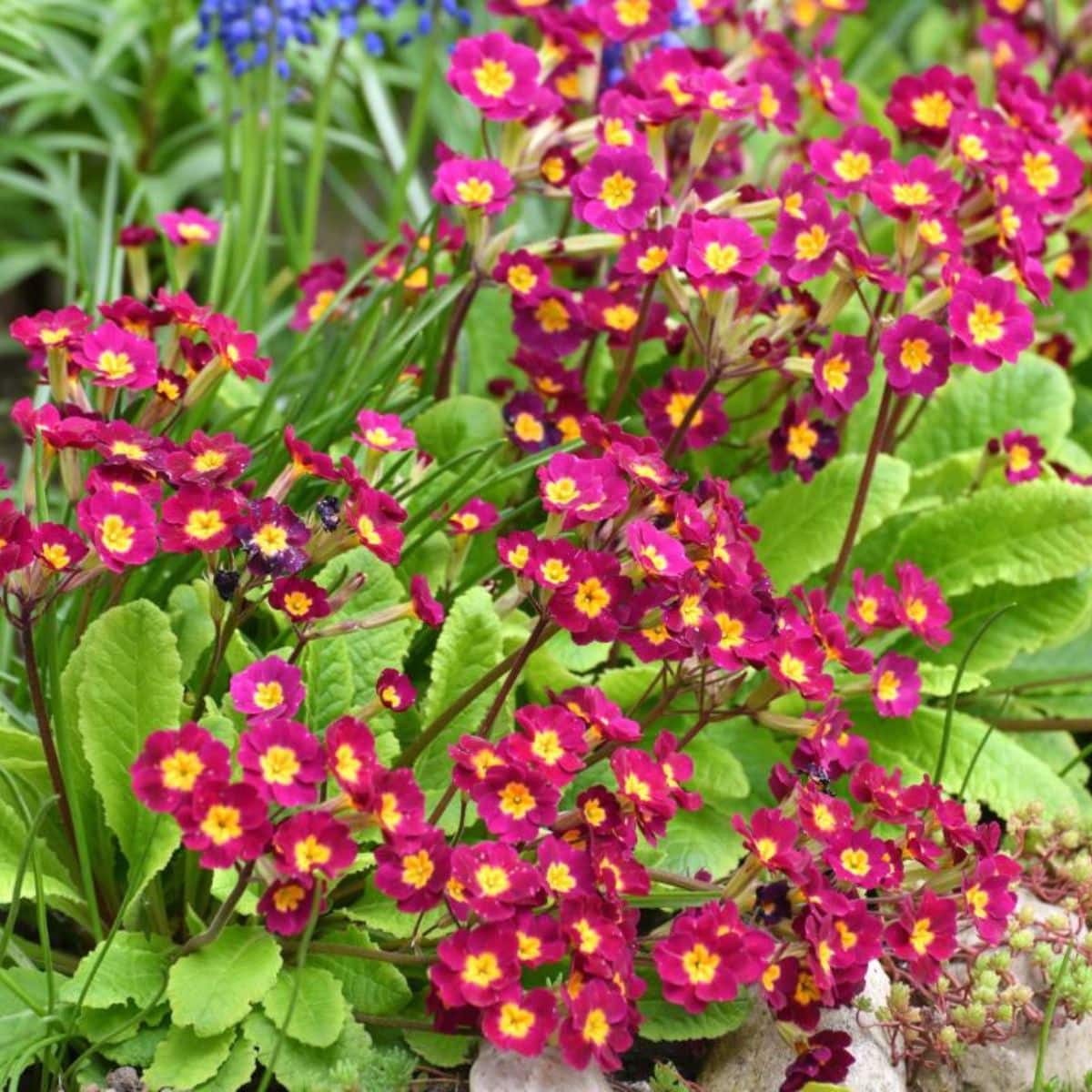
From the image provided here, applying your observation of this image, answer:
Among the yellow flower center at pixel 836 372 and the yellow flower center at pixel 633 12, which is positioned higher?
the yellow flower center at pixel 633 12

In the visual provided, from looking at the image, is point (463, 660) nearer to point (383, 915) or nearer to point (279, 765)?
point (383, 915)

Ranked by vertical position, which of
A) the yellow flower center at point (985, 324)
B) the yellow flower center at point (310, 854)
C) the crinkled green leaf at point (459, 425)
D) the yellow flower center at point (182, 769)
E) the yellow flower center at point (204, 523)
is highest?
the yellow flower center at point (985, 324)

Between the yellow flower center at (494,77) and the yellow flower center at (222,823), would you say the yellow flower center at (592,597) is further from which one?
the yellow flower center at (494,77)

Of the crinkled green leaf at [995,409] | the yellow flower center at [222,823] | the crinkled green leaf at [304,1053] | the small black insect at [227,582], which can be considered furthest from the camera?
the crinkled green leaf at [995,409]

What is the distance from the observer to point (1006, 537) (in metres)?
2.85

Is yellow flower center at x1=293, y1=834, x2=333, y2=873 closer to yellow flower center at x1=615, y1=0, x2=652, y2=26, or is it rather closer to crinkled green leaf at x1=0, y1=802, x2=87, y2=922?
crinkled green leaf at x1=0, y1=802, x2=87, y2=922

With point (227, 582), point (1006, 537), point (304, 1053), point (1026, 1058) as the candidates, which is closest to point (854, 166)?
point (1006, 537)

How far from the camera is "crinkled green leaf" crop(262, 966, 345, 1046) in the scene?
2.06 m

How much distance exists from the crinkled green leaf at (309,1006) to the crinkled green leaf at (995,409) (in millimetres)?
1696

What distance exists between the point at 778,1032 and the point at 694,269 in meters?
1.08

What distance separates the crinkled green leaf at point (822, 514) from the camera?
2742 mm

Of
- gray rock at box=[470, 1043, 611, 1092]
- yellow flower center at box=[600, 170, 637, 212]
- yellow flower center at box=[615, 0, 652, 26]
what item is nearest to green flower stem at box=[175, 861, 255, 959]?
gray rock at box=[470, 1043, 611, 1092]

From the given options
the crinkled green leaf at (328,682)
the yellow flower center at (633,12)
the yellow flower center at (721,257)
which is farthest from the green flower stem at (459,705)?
the yellow flower center at (633,12)

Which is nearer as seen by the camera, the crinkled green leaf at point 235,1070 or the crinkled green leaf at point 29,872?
the crinkled green leaf at point 235,1070
